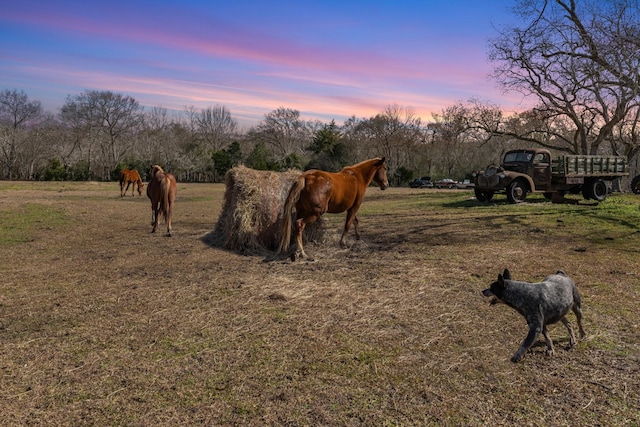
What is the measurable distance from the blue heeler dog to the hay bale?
521 centimetres

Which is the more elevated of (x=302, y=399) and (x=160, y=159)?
(x=160, y=159)

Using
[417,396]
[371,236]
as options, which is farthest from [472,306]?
[371,236]

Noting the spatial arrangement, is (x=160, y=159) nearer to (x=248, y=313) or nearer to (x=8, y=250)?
(x=8, y=250)

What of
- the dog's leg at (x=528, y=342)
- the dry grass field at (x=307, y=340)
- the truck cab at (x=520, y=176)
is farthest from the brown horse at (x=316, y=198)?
the truck cab at (x=520, y=176)

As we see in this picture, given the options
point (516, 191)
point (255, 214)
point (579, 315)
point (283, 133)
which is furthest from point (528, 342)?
point (283, 133)

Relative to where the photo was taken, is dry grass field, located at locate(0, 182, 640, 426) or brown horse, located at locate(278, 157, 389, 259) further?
brown horse, located at locate(278, 157, 389, 259)

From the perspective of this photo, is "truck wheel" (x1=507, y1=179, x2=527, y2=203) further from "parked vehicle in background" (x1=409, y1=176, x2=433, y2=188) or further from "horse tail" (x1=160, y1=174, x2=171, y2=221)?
"parked vehicle in background" (x1=409, y1=176, x2=433, y2=188)

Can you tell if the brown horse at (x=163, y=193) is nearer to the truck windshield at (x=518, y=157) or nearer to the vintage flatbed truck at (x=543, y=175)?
the vintage flatbed truck at (x=543, y=175)

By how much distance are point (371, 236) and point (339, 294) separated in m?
4.37

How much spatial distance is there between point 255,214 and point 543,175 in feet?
42.0

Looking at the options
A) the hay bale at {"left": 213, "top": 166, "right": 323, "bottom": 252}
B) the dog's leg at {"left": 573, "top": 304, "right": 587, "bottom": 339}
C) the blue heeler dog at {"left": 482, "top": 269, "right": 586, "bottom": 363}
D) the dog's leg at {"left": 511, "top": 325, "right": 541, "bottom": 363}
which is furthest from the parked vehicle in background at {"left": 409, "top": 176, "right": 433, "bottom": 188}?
the dog's leg at {"left": 511, "top": 325, "right": 541, "bottom": 363}

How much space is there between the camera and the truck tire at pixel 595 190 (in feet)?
51.9

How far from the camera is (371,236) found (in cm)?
946

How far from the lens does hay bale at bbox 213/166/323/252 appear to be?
8094 millimetres
